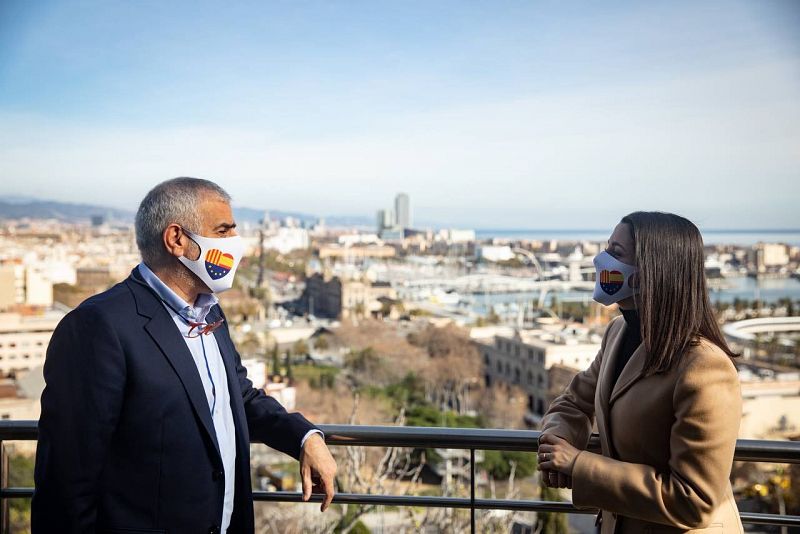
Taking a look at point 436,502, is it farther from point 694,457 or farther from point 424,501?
point 694,457

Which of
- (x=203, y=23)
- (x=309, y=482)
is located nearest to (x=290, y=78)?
(x=203, y=23)

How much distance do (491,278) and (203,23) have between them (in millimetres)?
26699

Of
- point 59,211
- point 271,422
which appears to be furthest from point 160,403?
point 59,211

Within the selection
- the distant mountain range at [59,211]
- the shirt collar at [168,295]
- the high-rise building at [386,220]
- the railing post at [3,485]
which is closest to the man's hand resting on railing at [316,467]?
the shirt collar at [168,295]

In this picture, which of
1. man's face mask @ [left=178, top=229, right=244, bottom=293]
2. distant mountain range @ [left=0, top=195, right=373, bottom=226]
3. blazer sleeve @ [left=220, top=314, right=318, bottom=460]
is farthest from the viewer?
distant mountain range @ [left=0, top=195, right=373, bottom=226]

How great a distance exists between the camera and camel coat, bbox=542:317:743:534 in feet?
3.33

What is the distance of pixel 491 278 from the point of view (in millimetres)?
40594

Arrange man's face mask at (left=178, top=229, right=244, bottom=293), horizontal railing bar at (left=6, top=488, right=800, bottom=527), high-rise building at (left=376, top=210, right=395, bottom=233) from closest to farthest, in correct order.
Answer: man's face mask at (left=178, top=229, right=244, bottom=293) → horizontal railing bar at (left=6, top=488, right=800, bottom=527) → high-rise building at (left=376, top=210, right=395, bottom=233)

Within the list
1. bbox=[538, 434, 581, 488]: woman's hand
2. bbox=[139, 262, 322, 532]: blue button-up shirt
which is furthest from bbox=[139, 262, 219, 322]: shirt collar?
bbox=[538, 434, 581, 488]: woman's hand

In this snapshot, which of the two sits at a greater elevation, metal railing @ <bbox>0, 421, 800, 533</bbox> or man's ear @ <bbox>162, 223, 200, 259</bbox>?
man's ear @ <bbox>162, 223, 200, 259</bbox>

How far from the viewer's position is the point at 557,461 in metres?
1.18

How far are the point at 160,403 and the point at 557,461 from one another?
26.6 inches

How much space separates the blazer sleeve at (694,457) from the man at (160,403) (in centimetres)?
57

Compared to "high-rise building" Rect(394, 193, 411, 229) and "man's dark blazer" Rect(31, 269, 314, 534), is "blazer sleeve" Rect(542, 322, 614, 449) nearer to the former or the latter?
"man's dark blazer" Rect(31, 269, 314, 534)
